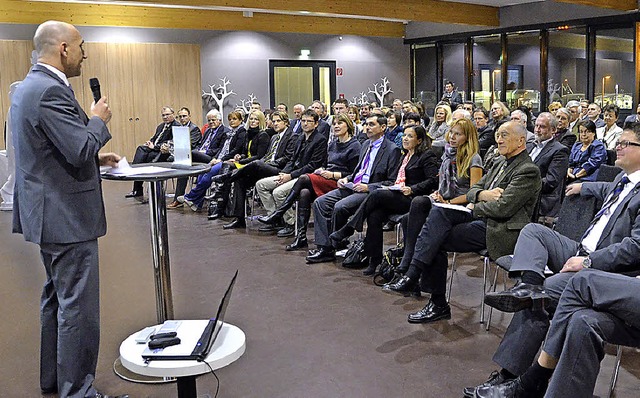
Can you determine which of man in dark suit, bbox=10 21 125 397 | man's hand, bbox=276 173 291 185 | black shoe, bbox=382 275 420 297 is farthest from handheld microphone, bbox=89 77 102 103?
man's hand, bbox=276 173 291 185

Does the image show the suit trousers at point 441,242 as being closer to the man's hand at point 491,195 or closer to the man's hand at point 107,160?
the man's hand at point 491,195

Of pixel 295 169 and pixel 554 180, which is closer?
pixel 554 180

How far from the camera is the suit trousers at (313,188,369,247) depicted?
5.10 metres

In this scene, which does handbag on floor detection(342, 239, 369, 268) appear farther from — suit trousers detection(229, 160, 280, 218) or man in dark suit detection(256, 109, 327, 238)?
suit trousers detection(229, 160, 280, 218)

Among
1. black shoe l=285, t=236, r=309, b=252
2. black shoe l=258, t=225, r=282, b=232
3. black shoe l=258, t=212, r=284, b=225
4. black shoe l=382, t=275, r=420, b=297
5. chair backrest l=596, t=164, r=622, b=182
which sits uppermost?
chair backrest l=596, t=164, r=622, b=182

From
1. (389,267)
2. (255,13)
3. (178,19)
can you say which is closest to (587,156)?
(389,267)

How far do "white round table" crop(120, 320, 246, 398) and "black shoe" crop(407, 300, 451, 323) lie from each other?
1647 millimetres

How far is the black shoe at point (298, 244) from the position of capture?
5609 millimetres

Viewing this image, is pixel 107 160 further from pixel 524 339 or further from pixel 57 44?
pixel 524 339

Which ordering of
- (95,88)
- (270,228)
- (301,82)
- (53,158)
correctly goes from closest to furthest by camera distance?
(53,158)
(95,88)
(270,228)
(301,82)

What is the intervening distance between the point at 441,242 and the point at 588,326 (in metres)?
1.56

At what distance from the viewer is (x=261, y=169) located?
6.72m

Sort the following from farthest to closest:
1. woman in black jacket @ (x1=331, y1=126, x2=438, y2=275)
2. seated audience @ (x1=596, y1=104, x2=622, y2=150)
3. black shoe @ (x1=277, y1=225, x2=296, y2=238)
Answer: seated audience @ (x1=596, y1=104, x2=622, y2=150)
black shoe @ (x1=277, y1=225, x2=296, y2=238)
woman in black jacket @ (x1=331, y1=126, x2=438, y2=275)

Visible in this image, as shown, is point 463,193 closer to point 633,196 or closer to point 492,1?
point 633,196
